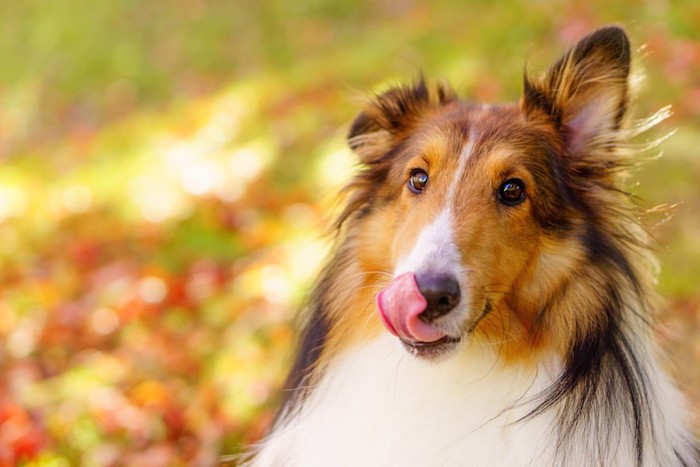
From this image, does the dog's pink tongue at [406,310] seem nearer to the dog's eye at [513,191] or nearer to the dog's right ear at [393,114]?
the dog's eye at [513,191]

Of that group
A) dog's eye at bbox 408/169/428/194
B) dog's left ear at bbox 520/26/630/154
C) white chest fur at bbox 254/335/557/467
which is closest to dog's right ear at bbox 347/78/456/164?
dog's eye at bbox 408/169/428/194

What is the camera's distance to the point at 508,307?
2736mm

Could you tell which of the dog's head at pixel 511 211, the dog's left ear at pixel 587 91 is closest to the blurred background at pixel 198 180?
the dog's left ear at pixel 587 91

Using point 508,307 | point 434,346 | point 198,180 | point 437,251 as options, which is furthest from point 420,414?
point 198,180

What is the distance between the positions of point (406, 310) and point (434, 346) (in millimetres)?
201

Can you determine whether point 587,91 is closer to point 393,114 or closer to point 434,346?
point 393,114

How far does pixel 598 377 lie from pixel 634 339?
196 millimetres

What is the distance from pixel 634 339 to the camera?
2729mm

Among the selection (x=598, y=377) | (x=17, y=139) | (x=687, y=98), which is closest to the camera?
(x=598, y=377)

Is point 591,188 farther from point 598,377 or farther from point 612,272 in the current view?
point 598,377

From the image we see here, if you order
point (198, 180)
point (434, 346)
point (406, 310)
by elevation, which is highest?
point (198, 180)

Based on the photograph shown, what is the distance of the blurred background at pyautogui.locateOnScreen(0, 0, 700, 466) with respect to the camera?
15.5ft

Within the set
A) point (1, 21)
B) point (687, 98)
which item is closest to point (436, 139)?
point (687, 98)

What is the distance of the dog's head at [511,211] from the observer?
2555 millimetres
